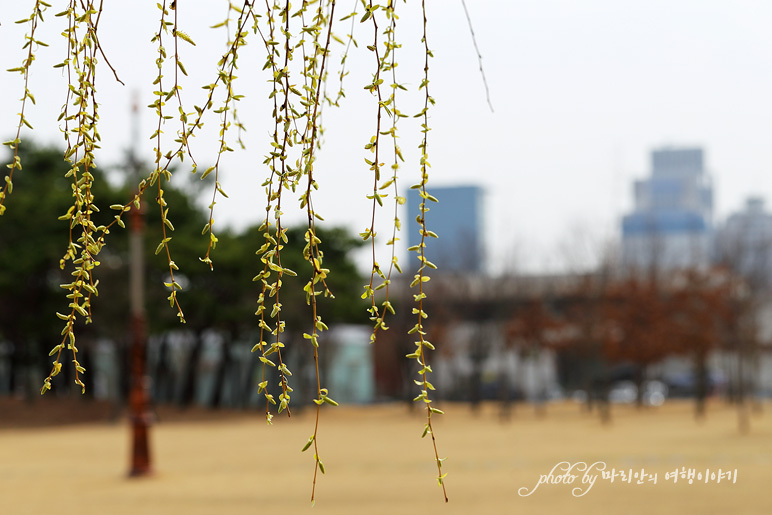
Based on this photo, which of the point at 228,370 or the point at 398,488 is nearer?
the point at 398,488

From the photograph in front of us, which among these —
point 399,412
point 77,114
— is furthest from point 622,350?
point 77,114

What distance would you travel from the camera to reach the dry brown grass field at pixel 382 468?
11039 mm

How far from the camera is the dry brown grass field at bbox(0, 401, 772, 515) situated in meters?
11.0

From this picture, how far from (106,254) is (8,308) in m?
3.89

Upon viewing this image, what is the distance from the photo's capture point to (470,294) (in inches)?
1676

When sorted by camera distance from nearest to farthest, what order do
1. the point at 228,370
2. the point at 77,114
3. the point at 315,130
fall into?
1. the point at 315,130
2. the point at 77,114
3. the point at 228,370

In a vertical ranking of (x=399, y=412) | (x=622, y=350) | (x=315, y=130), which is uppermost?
(x=315, y=130)

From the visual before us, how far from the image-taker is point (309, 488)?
12.9m

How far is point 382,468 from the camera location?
1532 centimetres

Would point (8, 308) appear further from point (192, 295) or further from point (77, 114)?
point (77, 114)

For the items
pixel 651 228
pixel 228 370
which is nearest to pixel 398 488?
pixel 228 370

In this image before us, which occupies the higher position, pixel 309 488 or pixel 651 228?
pixel 651 228

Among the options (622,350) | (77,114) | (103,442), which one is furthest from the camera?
(622,350)

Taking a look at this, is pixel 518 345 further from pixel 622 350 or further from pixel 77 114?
pixel 77 114
